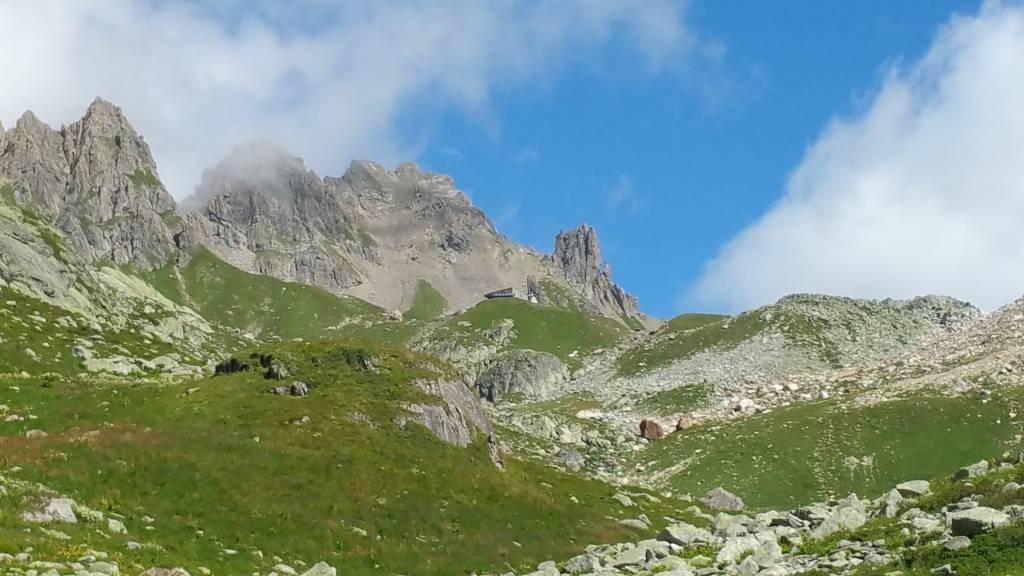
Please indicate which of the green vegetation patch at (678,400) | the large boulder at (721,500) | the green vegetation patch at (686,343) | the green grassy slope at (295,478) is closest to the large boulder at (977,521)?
the green grassy slope at (295,478)

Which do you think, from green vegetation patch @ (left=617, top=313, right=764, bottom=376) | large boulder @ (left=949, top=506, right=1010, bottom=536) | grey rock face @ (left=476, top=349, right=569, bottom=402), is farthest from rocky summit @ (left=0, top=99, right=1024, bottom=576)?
grey rock face @ (left=476, top=349, right=569, bottom=402)

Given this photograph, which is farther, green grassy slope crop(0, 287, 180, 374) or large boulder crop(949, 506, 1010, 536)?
green grassy slope crop(0, 287, 180, 374)

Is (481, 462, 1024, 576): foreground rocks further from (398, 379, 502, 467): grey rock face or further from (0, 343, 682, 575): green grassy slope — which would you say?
(398, 379, 502, 467): grey rock face

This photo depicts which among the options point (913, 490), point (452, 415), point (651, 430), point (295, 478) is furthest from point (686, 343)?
point (913, 490)

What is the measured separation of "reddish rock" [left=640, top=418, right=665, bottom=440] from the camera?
331ft

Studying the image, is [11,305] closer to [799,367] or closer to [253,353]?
[253,353]

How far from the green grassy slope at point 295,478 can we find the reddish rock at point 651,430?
36198 millimetres

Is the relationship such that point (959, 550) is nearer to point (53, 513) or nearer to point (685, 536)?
point (685, 536)

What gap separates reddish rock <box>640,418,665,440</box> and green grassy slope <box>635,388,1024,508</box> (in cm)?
507

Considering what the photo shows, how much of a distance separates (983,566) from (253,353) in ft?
182

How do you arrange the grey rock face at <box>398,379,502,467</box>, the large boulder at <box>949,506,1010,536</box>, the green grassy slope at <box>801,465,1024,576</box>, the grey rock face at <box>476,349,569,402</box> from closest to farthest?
the green grassy slope at <box>801,465,1024,576</box> < the large boulder at <box>949,506,1010,536</box> < the grey rock face at <box>398,379,502,467</box> < the grey rock face at <box>476,349,569,402</box>

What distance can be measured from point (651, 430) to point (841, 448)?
2443 centimetres

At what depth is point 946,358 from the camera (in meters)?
110

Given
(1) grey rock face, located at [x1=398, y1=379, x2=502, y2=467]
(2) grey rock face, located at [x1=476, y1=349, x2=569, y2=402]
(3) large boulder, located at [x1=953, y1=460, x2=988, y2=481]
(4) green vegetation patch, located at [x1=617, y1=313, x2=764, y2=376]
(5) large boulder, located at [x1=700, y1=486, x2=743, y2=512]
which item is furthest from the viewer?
(2) grey rock face, located at [x1=476, y1=349, x2=569, y2=402]
